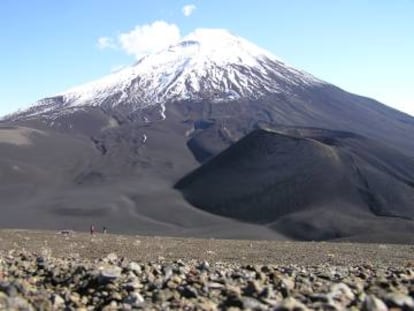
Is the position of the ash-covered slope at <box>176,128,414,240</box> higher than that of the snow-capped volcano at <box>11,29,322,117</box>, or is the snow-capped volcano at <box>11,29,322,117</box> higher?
the snow-capped volcano at <box>11,29,322,117</box>

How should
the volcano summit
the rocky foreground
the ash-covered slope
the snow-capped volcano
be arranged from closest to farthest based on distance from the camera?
the rocky foreground → the ash-covered slope → the volcano summit → the snow-capped volcano

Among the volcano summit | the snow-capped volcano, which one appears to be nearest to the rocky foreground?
the volcano summit

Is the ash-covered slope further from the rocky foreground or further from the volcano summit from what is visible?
the rocky foreground

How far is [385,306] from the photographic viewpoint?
5.72 metres

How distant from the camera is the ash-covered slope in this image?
54.8 metres

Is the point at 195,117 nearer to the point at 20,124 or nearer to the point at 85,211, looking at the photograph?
the point at 20,124

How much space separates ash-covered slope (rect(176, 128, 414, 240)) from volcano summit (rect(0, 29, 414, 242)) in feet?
0.61

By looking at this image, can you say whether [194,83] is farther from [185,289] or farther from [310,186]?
[185,289]

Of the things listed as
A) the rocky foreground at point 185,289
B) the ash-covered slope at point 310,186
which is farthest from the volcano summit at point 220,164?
the rocky foreground at point 185,289

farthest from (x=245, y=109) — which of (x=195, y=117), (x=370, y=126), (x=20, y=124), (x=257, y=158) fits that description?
(x=257, y=158)

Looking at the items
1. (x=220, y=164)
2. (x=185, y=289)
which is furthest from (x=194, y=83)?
(x=185, y=289)

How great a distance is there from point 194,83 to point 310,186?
113612 millimetres

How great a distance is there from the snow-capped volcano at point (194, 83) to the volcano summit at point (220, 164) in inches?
34.1

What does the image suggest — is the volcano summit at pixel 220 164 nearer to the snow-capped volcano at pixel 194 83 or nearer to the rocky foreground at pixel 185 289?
the snow-capped volcano at pixel 194 83
